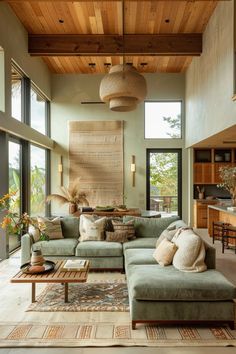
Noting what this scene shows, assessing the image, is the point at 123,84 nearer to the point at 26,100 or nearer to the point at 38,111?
the point at 26,100

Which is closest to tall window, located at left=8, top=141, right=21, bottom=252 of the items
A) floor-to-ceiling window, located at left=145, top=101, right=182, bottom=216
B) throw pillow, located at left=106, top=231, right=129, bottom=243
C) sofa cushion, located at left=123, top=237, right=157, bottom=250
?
throw pillow, located at left=106, top=231, right=129, bottom=243

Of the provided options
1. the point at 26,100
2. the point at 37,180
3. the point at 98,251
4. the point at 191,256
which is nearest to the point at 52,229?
the point at 98,251

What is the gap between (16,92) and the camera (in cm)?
623

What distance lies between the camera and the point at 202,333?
2.85 meters

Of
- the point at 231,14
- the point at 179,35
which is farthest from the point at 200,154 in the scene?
the point at 231,14

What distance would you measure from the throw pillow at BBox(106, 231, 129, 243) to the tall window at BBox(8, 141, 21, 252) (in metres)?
2.10

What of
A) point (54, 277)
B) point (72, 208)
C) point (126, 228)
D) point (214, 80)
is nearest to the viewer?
point (54, 277)

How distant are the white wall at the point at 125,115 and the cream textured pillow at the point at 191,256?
5.48 meters

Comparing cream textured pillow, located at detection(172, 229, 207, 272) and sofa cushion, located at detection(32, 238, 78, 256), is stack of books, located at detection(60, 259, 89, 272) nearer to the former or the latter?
sofa cushion, located at detection(32, 238, 78, 256)

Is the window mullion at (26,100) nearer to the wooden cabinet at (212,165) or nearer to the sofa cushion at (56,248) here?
the sofa cushion at (56,248)

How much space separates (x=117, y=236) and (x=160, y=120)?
504 cm

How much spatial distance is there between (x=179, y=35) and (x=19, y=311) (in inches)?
244

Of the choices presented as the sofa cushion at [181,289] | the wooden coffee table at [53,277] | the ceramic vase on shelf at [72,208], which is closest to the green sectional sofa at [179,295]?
the sofa cushion at [181,289]

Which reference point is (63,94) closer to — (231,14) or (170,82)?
(170,82)
